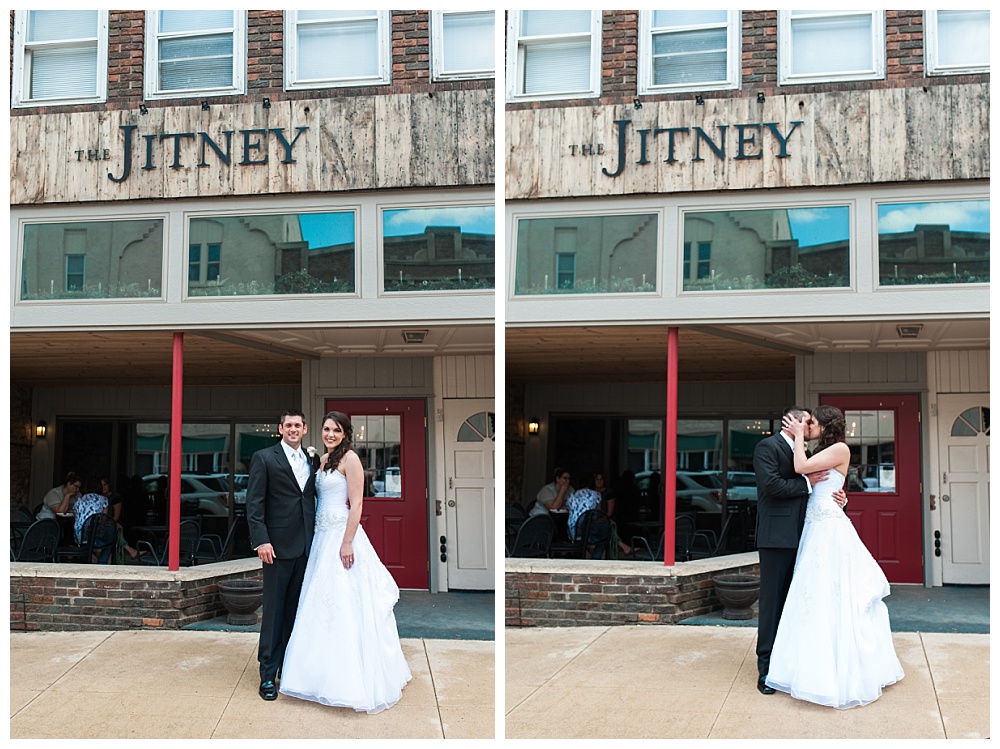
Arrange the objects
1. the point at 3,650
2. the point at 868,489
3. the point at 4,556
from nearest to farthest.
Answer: the point at 3,650, the point at 4,556, the point at 868,489

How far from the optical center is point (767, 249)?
7.25 meters

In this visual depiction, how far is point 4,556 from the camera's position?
6.24 metres

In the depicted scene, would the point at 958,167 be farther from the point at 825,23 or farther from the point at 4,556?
the point at 4,556

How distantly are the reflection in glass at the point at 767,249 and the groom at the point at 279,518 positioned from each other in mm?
3314

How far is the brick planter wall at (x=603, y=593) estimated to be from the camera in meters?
7.32

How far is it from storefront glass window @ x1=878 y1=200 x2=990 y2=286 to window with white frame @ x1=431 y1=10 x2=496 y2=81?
2.96m

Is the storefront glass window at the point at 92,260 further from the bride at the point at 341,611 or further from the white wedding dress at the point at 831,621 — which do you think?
the white wedding dress at the point at 831,621

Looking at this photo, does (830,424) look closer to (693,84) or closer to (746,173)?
(746,173)

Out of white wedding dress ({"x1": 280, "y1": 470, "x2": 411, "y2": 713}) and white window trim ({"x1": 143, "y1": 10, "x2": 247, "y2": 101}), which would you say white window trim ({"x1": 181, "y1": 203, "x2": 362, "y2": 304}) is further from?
white wedding dress ({"x1": 280, "y1": 470, "x2": 411, "y2": 713})

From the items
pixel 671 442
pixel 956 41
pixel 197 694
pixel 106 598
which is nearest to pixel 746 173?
pixel 956 41

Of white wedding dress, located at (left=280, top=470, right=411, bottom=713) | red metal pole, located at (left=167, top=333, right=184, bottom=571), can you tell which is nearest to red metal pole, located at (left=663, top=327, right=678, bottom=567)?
white wedding dress, located at (left=280, top=470, right=411, bottom=713)
